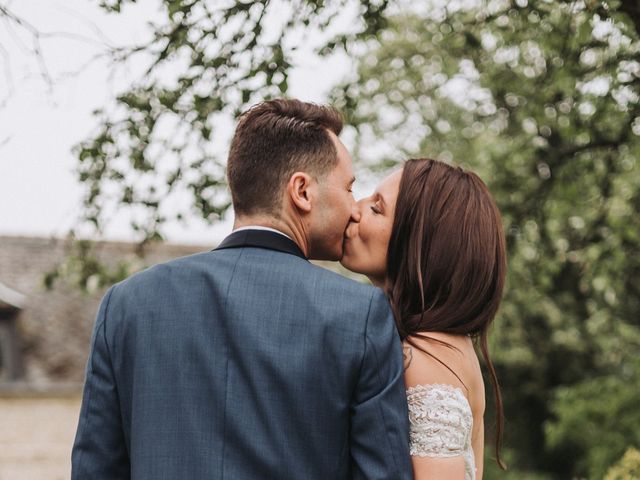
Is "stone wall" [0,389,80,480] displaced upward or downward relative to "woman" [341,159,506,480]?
downward

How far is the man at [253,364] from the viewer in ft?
7.20

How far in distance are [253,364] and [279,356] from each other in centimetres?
7

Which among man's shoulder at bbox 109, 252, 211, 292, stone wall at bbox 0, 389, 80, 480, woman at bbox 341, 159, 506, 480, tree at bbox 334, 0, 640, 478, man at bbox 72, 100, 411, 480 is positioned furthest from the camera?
stone wall at bbox 0, 389, 80, 480

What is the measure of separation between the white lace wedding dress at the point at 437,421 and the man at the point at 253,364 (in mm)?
146

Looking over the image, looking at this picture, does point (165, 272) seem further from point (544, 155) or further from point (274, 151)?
point (544, 155)

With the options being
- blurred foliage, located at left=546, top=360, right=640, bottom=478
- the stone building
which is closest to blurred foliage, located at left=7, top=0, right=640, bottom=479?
blurred foliage, located at left=546, top=360, right=640, bottom=478

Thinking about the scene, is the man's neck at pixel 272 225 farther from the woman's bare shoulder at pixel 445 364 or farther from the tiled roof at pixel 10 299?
the tiled roof at pixel 10 299

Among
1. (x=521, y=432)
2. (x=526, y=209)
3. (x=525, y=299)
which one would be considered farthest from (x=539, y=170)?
(x=521, y=432)

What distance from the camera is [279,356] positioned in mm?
2203

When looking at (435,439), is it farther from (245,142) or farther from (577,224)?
(577,224)

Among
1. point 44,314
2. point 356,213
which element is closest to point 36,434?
point 44,314

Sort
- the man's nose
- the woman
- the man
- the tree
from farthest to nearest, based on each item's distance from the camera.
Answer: the tree → the man's nose → the woman → the man

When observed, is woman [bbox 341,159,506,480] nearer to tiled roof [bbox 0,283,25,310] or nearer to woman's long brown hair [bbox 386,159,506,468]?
woman's long brown hair [bbox 386,159,506,468]

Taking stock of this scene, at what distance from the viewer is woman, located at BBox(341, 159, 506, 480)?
247 centimetres
